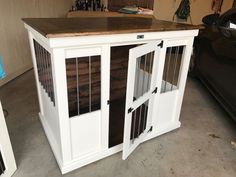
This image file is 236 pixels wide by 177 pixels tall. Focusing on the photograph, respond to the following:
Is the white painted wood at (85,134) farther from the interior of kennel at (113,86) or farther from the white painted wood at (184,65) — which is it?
the white painted wood at (184,65)

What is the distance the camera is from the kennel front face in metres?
1.25

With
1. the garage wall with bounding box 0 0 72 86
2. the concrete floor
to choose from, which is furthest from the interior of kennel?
the garage wall with bounding box 0 0 72 86

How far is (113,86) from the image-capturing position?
2059mm

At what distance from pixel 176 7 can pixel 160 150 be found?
3.66m

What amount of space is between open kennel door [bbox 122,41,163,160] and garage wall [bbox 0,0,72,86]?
6.47 ft

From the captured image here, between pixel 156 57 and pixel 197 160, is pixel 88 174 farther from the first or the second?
pixel 156 57

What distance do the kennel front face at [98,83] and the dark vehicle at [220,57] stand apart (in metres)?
0.54

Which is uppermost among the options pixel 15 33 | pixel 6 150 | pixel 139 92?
pixel 15 33

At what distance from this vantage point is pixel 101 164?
1.62m

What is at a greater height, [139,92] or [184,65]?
[184,65]

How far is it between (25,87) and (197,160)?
241 centimetres

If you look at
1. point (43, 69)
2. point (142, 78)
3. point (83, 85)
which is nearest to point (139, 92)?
point (142, 78)

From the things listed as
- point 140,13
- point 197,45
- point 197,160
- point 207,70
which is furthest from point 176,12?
point 197,160

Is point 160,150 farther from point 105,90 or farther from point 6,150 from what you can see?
point 6,150
